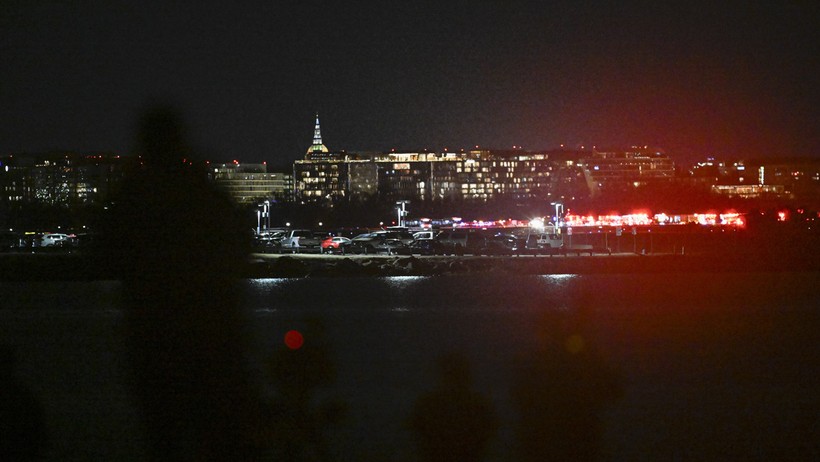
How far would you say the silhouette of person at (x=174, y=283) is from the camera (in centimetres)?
414

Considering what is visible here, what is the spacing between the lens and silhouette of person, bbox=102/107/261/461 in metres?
4.14

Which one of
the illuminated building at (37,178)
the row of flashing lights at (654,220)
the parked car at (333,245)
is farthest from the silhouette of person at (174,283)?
the illuminated building at (37,178)

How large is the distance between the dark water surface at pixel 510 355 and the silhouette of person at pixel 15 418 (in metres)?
0.69

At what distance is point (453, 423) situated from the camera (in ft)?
19.2

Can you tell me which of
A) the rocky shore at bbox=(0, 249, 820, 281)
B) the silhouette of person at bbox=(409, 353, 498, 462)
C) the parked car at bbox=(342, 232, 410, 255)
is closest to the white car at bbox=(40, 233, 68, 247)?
the parked car at bbox=(342, 232, 410, 255)

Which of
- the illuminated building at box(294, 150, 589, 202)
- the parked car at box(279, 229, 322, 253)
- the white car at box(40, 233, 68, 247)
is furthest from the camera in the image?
the illuminated building at box(294, 150, 589, 202)

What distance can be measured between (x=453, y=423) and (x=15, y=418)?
2.93 metres

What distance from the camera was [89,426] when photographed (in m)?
7.00

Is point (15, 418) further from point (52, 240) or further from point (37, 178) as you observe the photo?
point (37, 178)

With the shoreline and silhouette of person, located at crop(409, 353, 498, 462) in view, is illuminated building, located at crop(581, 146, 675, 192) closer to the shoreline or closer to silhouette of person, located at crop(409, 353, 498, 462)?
the shoreline

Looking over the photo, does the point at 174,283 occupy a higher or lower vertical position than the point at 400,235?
higher

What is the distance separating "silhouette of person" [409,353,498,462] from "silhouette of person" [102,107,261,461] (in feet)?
6.03

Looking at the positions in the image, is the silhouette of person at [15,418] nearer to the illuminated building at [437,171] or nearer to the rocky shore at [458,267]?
the rocky shore at [458,267]

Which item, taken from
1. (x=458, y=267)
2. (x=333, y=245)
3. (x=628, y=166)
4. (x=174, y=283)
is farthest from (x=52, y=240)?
(x=628, y=166)
